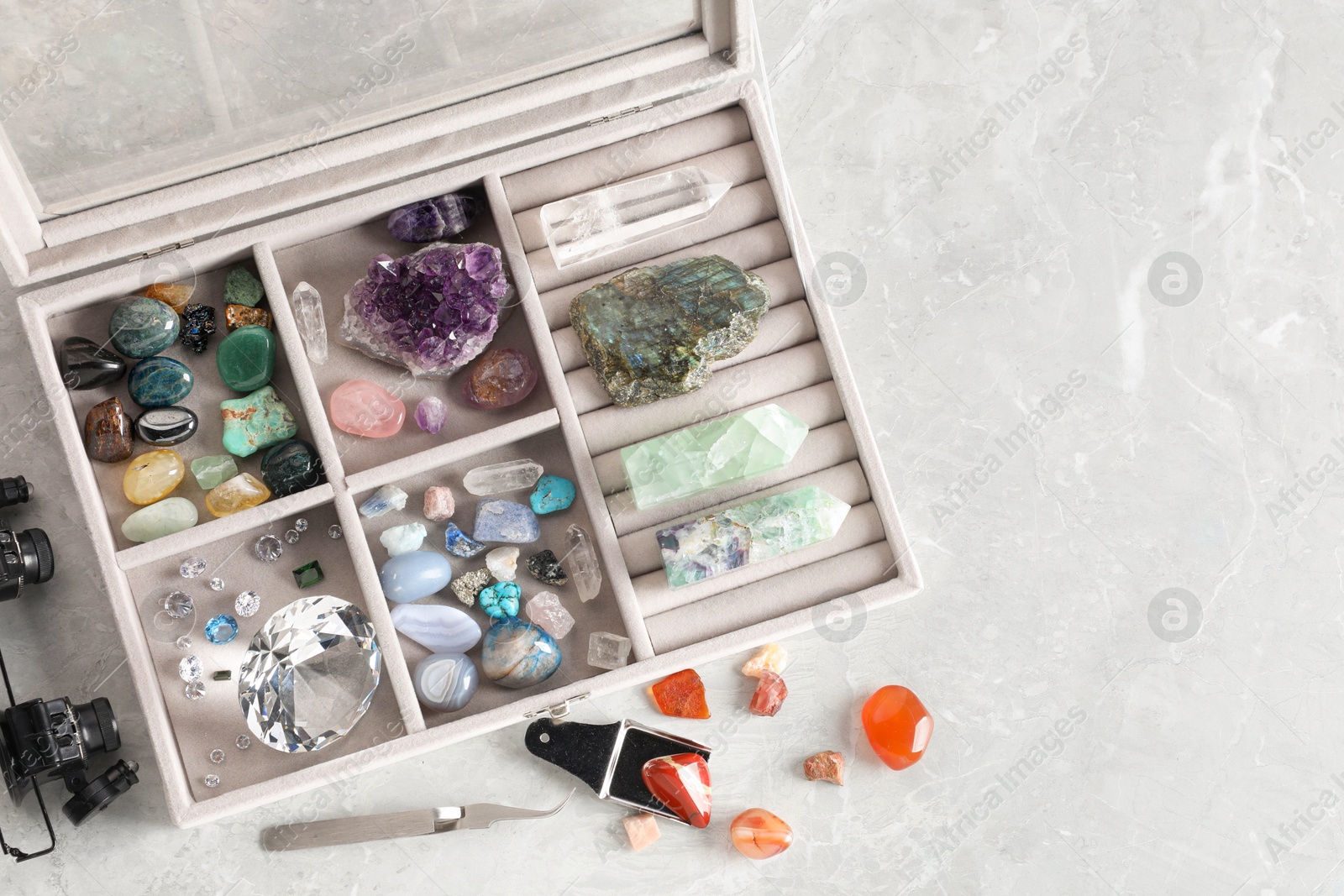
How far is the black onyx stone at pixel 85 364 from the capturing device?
167cm

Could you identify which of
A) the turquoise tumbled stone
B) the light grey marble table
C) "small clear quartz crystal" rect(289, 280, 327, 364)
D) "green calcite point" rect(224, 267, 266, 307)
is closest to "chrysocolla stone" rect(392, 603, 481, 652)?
the turquoise tumbled stone

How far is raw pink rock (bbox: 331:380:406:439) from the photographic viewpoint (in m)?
1.71

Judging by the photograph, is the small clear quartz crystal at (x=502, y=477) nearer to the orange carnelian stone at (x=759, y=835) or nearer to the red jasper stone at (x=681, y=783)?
the red jasper stone at (x=681, y=783)

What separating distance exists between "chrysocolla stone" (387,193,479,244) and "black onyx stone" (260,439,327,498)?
15.5 inches

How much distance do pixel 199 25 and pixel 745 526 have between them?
1123 mm

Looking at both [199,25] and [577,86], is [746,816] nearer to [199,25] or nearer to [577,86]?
[577,86]

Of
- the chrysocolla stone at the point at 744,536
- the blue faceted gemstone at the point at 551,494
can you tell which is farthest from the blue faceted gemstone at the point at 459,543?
the chrysocolla stone at the point at 744,536

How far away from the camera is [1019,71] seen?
2.00 meters

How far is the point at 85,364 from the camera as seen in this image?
1.67 metres

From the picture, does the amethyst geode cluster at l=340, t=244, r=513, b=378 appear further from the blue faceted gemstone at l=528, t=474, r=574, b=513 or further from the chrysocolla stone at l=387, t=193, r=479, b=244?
the blue faceted gemstone at l=528, t=474, r=574, b=513

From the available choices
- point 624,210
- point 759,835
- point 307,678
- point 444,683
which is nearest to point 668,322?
point 624,210

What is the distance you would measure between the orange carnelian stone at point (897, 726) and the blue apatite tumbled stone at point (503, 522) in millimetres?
698

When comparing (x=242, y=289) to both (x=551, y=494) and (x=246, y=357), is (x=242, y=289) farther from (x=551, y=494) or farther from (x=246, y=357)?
(x=551, y=494)

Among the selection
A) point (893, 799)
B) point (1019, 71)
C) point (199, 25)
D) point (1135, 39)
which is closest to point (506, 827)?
point (893, 799)
